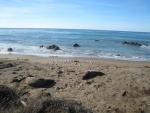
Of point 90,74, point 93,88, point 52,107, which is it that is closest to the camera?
point 52,107

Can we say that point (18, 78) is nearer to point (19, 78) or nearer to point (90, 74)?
point (19, 78)

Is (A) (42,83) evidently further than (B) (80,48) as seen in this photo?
No

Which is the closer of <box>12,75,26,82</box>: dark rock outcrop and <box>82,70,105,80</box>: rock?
<box>12,75,26,82</box>: dark rock outcrop

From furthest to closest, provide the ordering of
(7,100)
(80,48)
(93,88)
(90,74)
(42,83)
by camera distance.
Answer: (80,48), (90,74), (42,83), (93,88), (7,100)

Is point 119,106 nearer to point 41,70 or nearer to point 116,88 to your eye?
point 116,88

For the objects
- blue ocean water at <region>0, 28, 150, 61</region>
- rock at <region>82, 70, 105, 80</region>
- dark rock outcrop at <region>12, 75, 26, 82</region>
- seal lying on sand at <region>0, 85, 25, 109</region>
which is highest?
seal lying on sand at <region>0, 85, 25, 109</region>

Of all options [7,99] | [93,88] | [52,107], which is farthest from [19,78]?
[52,107]

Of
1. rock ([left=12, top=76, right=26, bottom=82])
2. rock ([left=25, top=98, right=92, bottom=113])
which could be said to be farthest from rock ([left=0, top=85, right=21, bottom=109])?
rock ([left=12, top=76, right=26, bottom=82])

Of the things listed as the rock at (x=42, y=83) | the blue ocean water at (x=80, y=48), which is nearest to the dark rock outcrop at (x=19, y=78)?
the rock at (x=42, y=83)

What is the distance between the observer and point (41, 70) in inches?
494

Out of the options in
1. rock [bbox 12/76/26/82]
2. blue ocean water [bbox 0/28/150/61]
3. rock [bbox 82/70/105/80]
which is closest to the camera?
rock [bbox 12/76/26/82]

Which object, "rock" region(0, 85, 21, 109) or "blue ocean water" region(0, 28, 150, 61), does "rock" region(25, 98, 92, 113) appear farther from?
"blue ocean water" region(0, 28, 150, 61)

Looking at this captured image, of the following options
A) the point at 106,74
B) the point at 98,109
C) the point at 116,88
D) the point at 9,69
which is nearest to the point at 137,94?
the point at 116,88

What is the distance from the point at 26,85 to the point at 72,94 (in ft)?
6.28
